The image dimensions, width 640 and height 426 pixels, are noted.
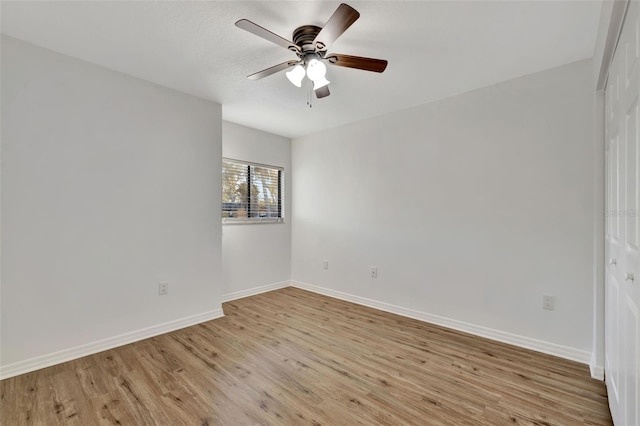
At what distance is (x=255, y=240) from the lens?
13.9ft

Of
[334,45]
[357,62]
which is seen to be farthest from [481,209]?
[334,45]

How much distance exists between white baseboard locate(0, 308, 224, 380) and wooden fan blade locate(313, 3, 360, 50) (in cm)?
286

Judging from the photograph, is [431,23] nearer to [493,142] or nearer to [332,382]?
[493,142]

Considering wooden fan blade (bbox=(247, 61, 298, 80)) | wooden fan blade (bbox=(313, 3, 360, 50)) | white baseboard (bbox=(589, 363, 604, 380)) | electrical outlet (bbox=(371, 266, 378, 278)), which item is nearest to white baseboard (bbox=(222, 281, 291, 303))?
electrical outlet (bbox=(371, 266, 378, 278))

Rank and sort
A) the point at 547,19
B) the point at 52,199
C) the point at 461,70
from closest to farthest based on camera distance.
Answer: the point at 547,19, the point at 52,199, the point at 461,70

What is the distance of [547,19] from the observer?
1833 millimetres

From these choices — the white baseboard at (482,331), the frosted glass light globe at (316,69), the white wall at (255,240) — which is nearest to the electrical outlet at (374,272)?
the white baseboard at (482,331)

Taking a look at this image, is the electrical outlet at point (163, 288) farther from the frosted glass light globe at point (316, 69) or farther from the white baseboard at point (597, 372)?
the white baseboard at point (597, 372)

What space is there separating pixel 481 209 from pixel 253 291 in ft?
10.1

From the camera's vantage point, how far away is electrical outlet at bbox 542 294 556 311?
2455mm

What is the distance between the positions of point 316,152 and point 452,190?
6.82ft

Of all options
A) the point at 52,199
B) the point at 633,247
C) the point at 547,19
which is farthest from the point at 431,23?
the point at 52,199

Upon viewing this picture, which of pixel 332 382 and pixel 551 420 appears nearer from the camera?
pixel 551 420

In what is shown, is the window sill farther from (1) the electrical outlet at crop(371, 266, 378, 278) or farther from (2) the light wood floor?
(1) the electrical outlet at crop(371, 266, 378, 278)
